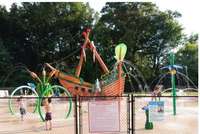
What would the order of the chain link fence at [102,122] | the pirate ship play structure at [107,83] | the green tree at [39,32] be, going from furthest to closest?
the green tree at [39,32], the pirate ship play structure at [107,83], the chain link fence at [102,122]

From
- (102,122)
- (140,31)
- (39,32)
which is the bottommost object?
A: (102,122)

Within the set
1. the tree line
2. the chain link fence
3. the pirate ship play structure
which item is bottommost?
the chain link fence

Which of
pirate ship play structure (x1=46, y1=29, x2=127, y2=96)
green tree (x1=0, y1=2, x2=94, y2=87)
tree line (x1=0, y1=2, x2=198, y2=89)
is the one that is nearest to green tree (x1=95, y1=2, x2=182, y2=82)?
tree line (x1=0, y1=2, x2=198, y2=89)

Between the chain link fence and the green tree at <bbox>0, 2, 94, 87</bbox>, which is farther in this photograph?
the green tree at <bbox>0, 2, 94, 87</bbox>

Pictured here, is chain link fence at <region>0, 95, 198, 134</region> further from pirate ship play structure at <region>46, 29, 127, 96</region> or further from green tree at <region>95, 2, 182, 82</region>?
green tree at <region>95, 2, 182, 82</region>

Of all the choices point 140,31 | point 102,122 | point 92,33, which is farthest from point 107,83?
point 140,31

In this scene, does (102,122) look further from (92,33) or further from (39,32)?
(39,32)

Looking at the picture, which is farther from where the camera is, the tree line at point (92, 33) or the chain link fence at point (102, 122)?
the tree line at point (92, 33)

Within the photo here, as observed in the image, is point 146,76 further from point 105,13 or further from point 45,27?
point 45,27

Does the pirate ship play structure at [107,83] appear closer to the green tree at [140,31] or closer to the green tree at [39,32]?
the green tree at [140,31]

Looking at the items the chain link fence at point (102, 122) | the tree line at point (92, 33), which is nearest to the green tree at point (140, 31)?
the tree line at point (92, 33)

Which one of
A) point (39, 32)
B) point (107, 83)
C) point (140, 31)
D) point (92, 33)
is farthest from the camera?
point (140, 31)

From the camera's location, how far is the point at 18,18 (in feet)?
143

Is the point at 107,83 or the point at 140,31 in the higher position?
the point at 140,31
